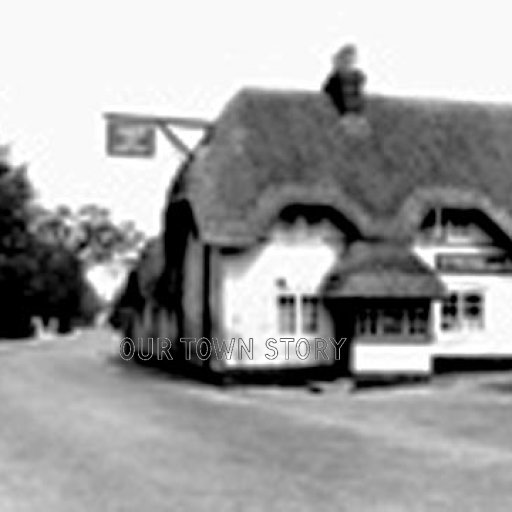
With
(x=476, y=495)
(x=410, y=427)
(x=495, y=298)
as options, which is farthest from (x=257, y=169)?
(x=476, y=495)

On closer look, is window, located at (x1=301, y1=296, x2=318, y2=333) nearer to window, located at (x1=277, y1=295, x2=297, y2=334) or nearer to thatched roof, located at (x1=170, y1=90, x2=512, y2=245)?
window, located at (x1=277, y1=295, x2=297, y2=334)

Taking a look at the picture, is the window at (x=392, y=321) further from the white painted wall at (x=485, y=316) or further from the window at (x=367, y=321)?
the white painted wall at (x=485, y=316)

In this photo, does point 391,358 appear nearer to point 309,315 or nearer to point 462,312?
point 309,315

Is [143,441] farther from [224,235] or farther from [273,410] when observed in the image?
[224,235]

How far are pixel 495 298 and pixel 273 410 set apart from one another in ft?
37.1

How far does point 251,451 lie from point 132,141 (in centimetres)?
1937

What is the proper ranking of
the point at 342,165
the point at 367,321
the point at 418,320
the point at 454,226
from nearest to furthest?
the point at 367,321, the point at 418,320, the point at 342,165, the point at 454,226

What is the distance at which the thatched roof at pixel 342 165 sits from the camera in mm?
29078

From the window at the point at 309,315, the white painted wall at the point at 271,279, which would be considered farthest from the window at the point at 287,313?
the window at the point at 309,315

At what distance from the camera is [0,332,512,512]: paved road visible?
10664 mm

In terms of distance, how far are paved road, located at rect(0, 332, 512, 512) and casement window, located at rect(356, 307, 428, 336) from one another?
254 centimetres

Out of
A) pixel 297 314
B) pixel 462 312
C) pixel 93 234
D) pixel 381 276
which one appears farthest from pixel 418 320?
pixel 93 234

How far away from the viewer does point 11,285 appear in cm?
6494

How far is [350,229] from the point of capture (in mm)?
29656
